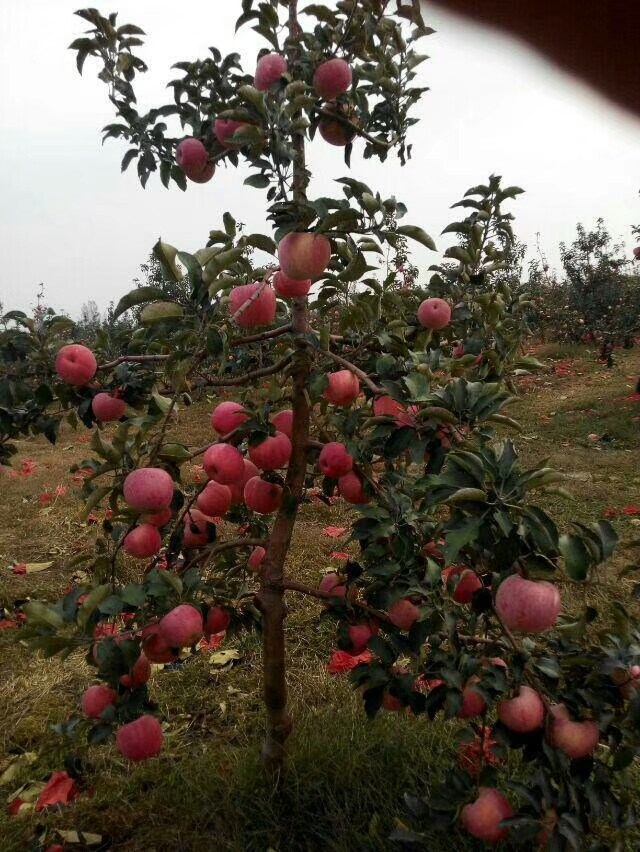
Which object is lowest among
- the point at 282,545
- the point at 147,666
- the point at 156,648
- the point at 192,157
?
the point at 147,666

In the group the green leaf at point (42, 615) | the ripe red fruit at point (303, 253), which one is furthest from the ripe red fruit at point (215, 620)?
the ripe red fruit at point (303, 253)

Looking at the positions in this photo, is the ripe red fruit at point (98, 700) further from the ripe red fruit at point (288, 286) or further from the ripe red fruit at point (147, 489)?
the ripe red fruit at point (288, 286)

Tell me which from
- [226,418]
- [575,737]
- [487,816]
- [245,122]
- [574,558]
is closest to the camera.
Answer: [574,558]

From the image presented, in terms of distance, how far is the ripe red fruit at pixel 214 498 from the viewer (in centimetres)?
169

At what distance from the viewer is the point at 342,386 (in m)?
1.52

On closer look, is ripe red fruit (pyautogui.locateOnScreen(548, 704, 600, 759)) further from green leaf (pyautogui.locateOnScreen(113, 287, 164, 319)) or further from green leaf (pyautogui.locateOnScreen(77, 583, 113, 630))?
green leaf (pyautogui.locateOnScreen(113, 287, 164, 319))

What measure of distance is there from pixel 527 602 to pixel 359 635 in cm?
67

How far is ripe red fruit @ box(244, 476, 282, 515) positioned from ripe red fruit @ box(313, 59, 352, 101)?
1002 millimetres

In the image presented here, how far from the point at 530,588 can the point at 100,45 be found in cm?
181

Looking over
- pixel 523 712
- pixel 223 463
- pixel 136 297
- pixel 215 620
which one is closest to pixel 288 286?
pixel 136 297

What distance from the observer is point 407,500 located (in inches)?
58.4

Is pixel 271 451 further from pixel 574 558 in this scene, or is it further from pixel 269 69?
pixel 269 69

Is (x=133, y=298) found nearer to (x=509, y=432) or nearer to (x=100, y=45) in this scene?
(x=100, y=45)

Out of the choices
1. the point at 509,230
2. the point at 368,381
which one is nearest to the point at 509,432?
the point at 509,230
